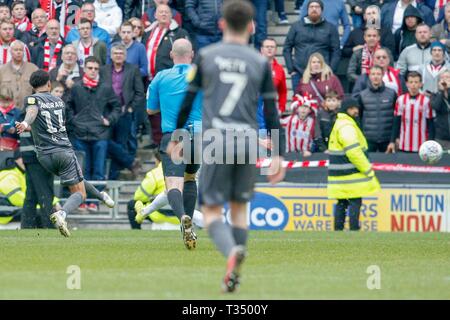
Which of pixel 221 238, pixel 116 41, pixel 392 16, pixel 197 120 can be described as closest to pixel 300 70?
pixel 392 16

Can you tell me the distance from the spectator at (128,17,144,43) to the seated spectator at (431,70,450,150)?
19.4ft

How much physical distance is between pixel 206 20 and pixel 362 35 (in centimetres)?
301

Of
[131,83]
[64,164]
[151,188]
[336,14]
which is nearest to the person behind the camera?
[64,164]

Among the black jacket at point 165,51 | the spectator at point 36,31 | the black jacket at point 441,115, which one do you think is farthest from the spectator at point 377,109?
the spectator at point 36,31

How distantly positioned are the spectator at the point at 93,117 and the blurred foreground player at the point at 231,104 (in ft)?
44.1

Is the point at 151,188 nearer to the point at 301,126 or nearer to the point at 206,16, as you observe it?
the point at 301,126

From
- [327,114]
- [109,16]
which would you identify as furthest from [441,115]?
[109,16]

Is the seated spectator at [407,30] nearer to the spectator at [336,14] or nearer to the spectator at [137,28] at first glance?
the spectator at [336,14]

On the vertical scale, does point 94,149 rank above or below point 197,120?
below

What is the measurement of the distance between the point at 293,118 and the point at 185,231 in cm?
919

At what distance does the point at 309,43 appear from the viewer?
971 inches

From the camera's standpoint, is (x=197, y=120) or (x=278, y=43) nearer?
(x=197, y=120)

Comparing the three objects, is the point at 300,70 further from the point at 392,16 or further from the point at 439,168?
the point at 439,168

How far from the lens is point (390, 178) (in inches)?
886
